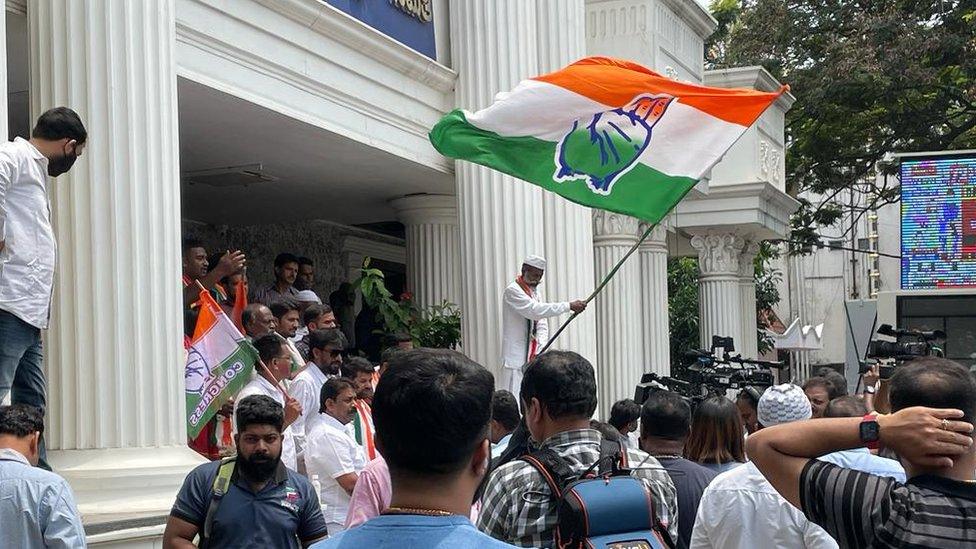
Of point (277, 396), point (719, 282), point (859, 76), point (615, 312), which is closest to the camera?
Result: point (277, 396)

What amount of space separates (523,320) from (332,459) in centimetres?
539

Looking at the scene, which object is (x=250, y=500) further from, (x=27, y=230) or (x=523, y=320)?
(x=523, y=320)

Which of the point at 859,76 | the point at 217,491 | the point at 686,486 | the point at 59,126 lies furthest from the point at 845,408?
the point at 859,76

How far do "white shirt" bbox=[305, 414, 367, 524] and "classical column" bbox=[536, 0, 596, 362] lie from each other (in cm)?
659

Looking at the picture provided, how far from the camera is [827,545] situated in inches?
198

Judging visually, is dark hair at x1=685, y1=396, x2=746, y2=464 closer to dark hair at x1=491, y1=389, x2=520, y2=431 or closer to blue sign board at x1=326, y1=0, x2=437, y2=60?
dark hair at x1=491, y1=389, x2=520, y2=431

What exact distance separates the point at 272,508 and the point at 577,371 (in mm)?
1946

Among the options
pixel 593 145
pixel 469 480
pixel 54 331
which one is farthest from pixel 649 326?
pixel 469 480

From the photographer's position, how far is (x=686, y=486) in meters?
5.79

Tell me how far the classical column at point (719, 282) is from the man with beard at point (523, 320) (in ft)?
30.9

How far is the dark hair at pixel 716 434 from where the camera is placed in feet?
21.3

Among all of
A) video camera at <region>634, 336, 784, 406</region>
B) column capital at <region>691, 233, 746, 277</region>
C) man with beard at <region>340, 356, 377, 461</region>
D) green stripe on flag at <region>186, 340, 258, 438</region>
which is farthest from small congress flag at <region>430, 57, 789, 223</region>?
column capital at <region>691, 233, 746, 277</region>

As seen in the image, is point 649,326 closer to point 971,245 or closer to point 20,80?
point 971,245

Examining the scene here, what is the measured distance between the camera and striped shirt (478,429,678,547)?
4289mm
